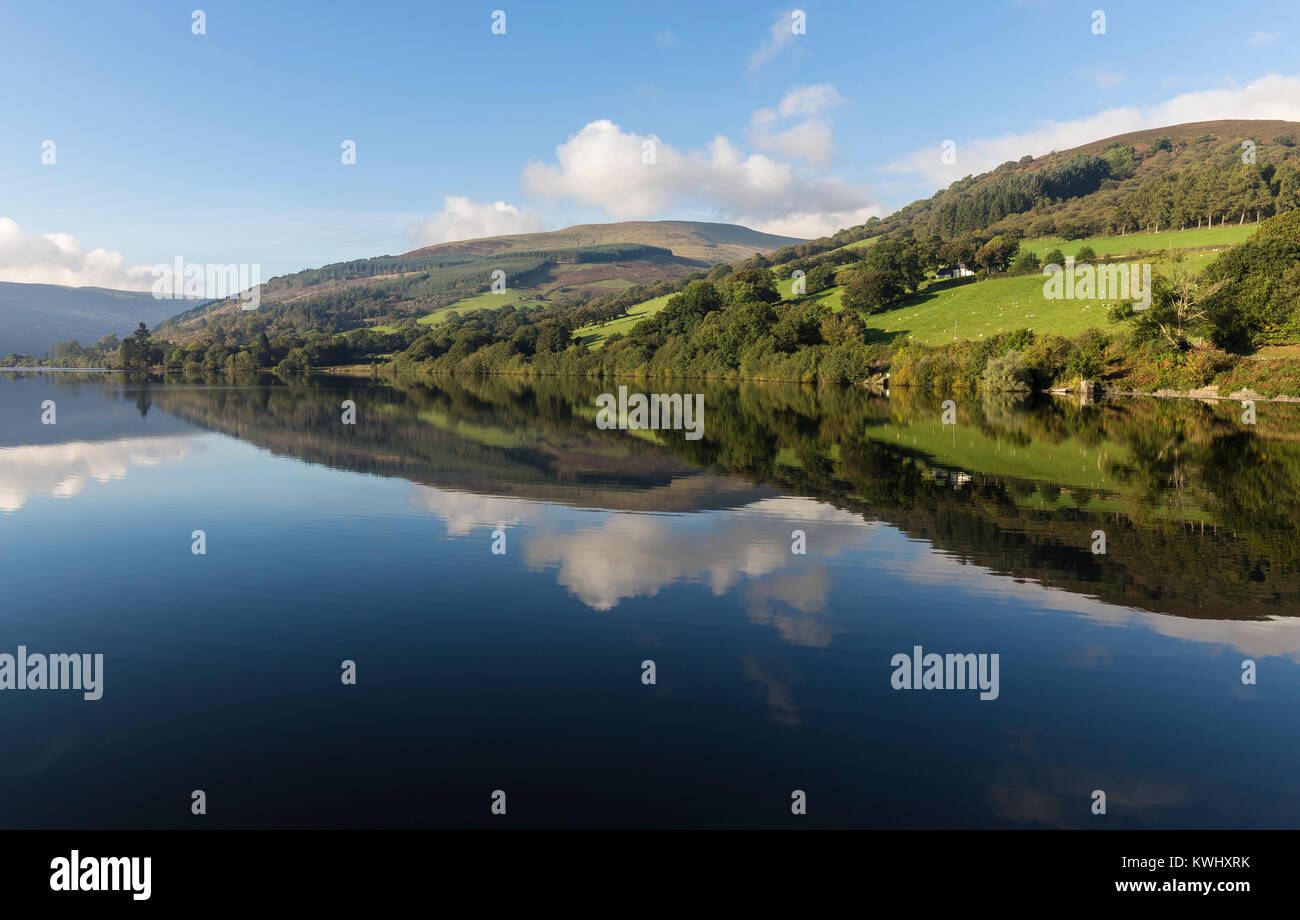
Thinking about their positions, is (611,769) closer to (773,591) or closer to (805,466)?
(773,591)

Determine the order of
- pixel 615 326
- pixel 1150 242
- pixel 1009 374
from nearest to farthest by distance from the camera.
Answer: pixel 1009 374
pixel 1150 242
pixel 615 326

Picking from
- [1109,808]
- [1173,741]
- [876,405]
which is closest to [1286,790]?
[1173,741]

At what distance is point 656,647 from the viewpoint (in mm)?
12930

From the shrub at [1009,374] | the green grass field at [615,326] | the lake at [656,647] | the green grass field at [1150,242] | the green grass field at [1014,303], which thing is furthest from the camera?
the green grass field at [615,326]

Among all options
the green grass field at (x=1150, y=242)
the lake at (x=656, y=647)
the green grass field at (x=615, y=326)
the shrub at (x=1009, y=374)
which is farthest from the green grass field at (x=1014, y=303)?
the lake at (x=656, y=647)

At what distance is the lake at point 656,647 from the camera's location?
8570 millimetres

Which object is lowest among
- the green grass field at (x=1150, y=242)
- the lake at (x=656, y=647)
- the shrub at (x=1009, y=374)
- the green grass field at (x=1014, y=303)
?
the lake at (x=656, y=647)

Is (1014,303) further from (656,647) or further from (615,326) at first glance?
(656,647)

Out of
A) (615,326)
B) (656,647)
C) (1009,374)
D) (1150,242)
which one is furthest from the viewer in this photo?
(615,326)

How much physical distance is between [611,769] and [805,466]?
25895mm

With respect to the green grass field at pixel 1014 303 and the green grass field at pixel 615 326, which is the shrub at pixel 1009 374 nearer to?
the green grass field at pixel 1014 303

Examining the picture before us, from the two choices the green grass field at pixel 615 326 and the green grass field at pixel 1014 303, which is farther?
the green grass field at pixel 615 326

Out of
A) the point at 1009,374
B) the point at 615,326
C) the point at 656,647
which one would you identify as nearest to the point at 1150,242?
the point at 1009,374

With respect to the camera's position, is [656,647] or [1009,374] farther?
[1009,374]
